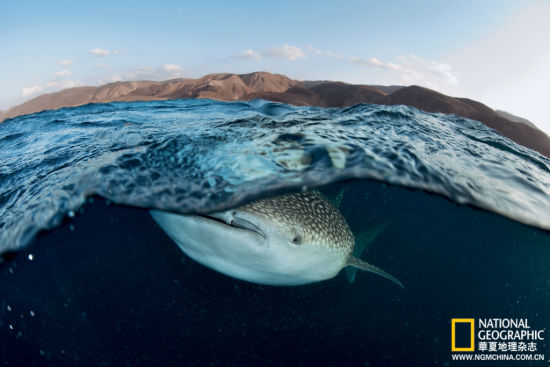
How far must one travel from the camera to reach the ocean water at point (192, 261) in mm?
3299

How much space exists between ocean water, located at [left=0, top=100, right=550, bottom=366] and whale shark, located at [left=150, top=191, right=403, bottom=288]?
0.24 m

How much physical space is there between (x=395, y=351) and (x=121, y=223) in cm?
679

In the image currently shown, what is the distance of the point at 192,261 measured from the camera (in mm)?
4680

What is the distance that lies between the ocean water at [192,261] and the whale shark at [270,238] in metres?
0.24

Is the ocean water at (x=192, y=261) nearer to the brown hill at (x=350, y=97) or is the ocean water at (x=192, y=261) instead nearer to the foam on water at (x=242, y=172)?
the foam on water at (x=242, y=172)

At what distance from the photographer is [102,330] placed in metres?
4.70

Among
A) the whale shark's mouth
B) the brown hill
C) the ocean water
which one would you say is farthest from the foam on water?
the brown hill

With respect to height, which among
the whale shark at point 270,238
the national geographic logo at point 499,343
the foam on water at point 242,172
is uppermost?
the foam on water at point 242,172

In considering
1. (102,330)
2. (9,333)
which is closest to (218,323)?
(102,330)

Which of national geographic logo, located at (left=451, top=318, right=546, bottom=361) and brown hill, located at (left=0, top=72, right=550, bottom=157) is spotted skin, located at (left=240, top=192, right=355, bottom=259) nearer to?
national geographic logo, located at (left=451, top=318, right=546, bottom=361)

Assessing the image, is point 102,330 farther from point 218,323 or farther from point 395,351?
point 395,351

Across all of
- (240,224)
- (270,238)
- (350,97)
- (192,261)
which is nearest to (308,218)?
(270,238)

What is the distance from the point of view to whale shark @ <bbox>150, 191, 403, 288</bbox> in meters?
2.62

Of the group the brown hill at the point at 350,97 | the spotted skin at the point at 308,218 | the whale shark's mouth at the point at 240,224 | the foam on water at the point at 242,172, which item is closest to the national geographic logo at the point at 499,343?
the foam on water at the point at 242,172
